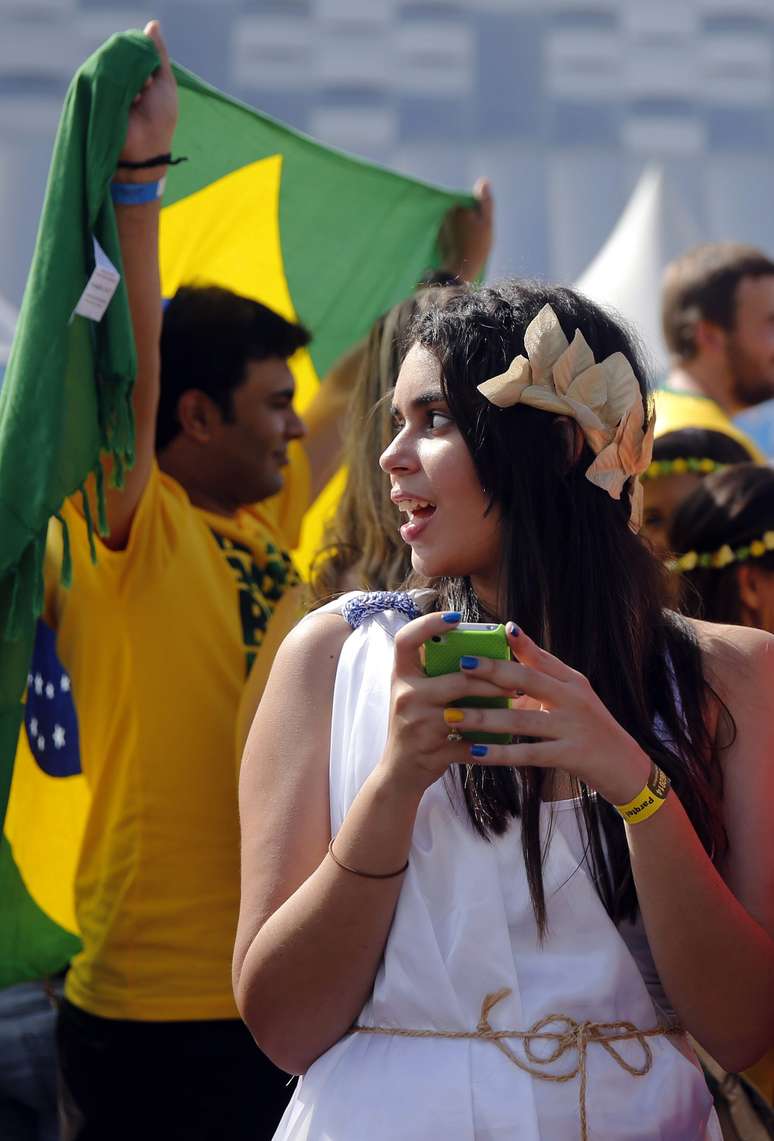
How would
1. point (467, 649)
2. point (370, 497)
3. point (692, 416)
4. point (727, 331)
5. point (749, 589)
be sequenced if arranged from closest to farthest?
point (467, 649), point (370, 497), point (749, 589), point (692, 416), point (727, 331)

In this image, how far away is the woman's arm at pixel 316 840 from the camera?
1360 mm

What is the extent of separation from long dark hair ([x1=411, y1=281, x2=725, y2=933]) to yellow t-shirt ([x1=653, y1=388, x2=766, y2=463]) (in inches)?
73.6

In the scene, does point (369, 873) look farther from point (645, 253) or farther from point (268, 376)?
point (645, 253)

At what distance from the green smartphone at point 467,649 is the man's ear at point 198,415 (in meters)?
1.49

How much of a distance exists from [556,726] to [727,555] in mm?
1432

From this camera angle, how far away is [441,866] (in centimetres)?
147

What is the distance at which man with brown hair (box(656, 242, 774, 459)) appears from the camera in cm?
400

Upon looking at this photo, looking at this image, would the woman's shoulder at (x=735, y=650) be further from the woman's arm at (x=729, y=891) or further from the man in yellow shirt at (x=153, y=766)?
the man in yellow shirt at (x=153, y=766)

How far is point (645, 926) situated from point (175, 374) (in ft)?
5.32

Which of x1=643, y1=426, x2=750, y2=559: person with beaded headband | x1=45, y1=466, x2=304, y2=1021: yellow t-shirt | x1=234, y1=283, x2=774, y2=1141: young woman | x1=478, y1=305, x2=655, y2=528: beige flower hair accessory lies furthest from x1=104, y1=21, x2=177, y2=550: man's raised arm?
x1=643, y1=426, x2=750, y2=559: person with beaded headband

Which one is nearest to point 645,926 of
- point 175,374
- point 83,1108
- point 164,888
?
point 164,888

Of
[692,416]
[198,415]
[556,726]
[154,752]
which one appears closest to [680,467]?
[692,416]

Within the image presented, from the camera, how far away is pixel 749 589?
266 cm

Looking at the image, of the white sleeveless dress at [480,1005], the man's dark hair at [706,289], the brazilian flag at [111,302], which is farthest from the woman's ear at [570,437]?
the man's dark hair at [706,289]
